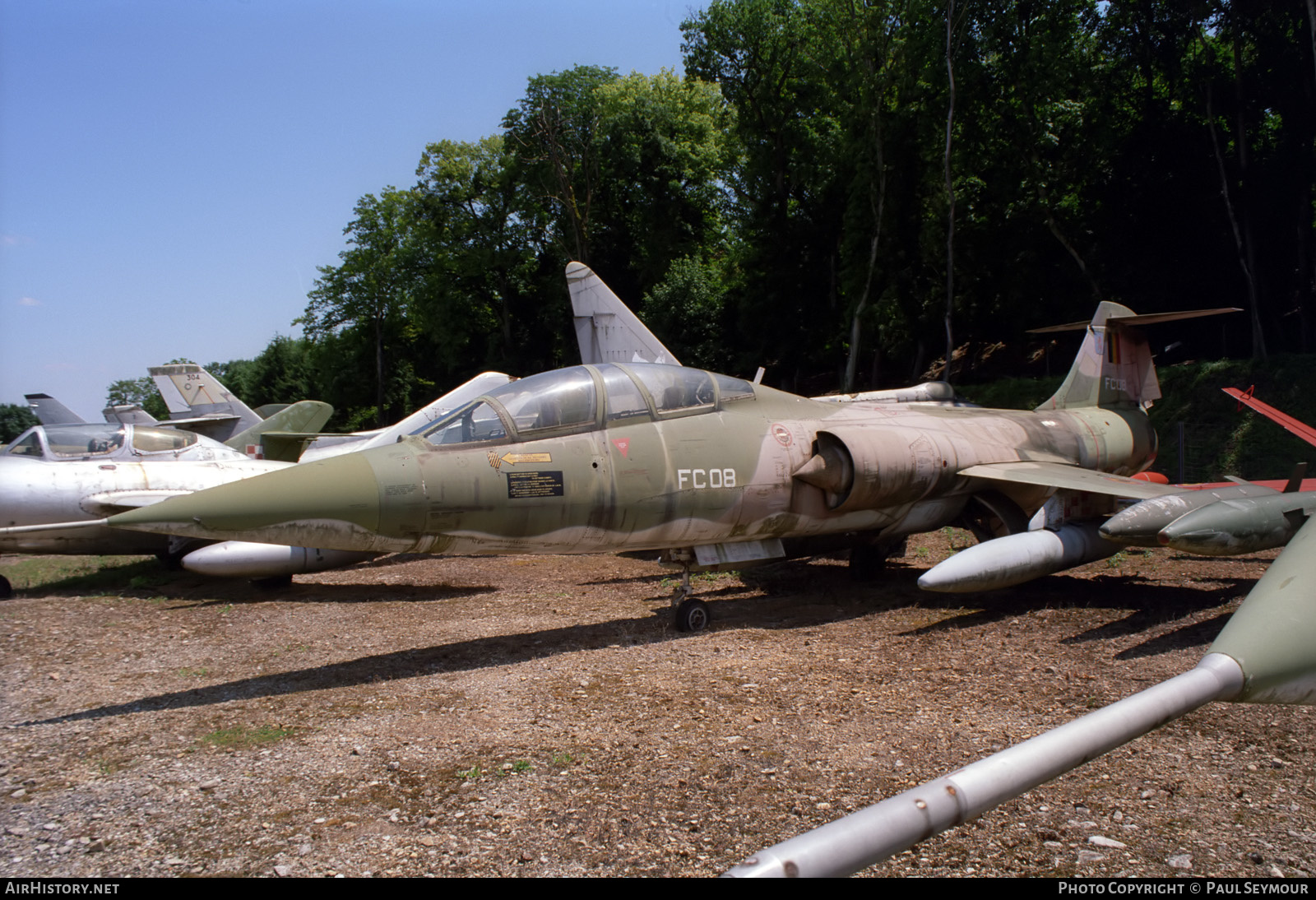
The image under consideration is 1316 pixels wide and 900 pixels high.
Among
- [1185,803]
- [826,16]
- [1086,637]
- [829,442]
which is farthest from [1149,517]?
[826,16]

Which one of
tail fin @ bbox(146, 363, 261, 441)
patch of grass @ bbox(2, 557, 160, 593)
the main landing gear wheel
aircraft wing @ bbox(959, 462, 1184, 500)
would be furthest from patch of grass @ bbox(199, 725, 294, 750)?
tail fin @ bbox(146, 363, 261, 441)

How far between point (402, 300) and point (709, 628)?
41603mm

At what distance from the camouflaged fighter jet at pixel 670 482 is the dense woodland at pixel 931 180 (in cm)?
1285

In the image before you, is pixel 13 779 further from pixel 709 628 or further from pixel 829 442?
pixel 829 442

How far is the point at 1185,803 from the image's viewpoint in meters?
3.35

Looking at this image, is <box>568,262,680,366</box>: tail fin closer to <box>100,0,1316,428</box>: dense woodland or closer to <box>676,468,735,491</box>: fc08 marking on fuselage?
<box>676,468,735,491</box>: fc08 marking on fuselage

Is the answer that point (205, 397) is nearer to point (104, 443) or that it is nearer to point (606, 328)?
point (104, 443)

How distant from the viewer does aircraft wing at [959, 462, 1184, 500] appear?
7586 millimetres

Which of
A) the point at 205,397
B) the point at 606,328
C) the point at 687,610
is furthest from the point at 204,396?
the point at 687,610

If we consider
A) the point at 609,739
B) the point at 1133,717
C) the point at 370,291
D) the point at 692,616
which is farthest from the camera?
the point at 370,291

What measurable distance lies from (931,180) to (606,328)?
44.6 ft

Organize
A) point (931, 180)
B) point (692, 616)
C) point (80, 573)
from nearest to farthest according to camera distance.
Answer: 1. point (692, 616)
2. point (80, 573)
3. point (931, 180)

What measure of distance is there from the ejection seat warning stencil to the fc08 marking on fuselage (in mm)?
1096

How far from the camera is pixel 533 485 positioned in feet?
19.5
